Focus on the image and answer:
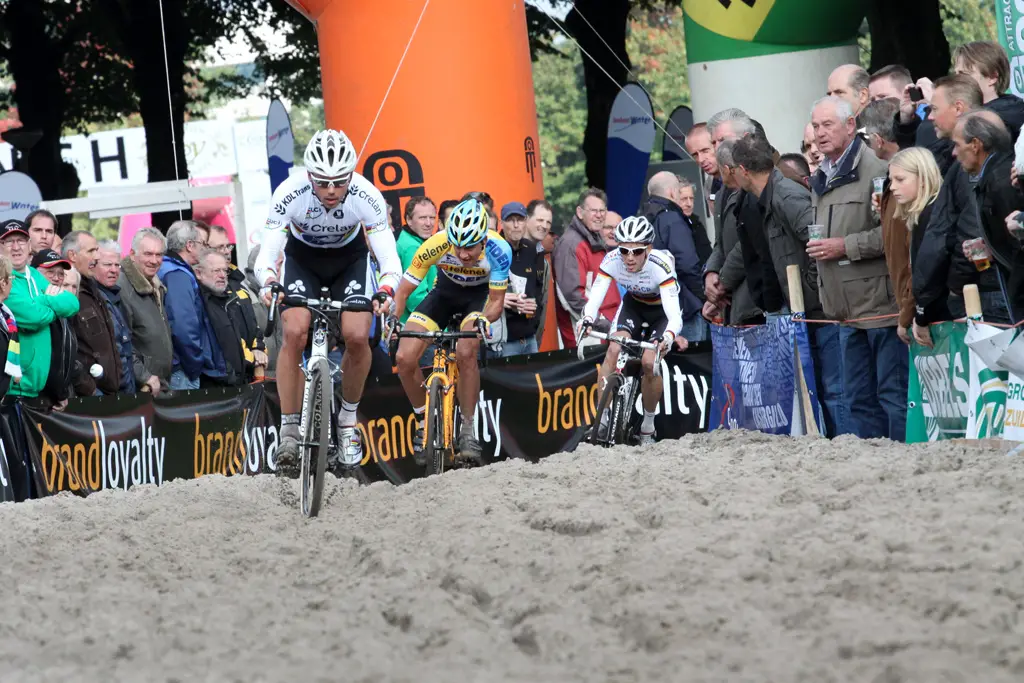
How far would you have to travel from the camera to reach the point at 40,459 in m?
10.6

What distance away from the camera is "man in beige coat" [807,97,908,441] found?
385 inches

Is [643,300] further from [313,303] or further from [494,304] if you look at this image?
[313,303]

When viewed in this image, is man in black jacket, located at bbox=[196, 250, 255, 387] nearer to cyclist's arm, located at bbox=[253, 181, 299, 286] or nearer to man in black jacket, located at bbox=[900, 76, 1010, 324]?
cyclist's arm, located at bbox=[253, 181, 299, 286]

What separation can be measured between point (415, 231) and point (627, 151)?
8597 mm

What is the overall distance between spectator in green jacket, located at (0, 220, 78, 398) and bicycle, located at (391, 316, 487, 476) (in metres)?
2.56

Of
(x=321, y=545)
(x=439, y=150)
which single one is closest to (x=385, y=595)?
(x=321, y=545)

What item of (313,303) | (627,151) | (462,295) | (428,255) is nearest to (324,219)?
(313,303)

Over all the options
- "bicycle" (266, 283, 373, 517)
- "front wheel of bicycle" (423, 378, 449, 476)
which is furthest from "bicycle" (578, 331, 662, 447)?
"bicycle" (266, 283, 373, 517)

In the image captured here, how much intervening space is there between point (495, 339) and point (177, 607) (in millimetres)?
5465

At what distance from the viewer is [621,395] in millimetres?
11953

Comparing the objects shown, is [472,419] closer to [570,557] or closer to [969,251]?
[969,251]

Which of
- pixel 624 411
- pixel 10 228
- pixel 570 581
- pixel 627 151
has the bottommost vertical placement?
pixel 570 581

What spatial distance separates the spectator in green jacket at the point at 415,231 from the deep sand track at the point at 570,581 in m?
4.53

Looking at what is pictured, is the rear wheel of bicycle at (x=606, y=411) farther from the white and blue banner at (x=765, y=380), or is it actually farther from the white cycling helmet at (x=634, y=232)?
the white cycling helmet at (x=634, y=232)
